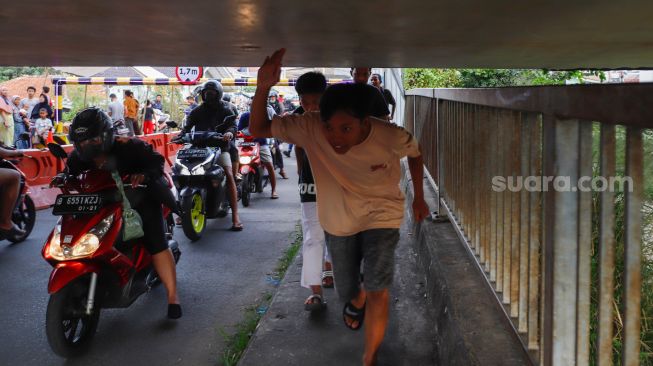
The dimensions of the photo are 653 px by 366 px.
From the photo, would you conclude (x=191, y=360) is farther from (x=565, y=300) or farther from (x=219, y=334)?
(x=565, y=300)

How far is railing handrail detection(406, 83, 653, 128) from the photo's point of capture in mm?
1492

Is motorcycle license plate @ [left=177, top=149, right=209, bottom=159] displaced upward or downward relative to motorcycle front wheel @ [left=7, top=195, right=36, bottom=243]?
upward

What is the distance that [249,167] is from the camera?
9.39m

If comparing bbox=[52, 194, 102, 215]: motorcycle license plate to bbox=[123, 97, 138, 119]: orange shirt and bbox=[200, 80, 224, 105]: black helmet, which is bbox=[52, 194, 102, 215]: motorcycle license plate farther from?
bbox=[123, 97, 138, 119]: orange shirt

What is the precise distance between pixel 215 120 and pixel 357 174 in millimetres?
4754

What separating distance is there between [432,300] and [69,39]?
2.68m

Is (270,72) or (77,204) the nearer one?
(270,72)

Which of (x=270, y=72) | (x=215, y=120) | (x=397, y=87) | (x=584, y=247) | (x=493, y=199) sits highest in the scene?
(x=397, y=87)

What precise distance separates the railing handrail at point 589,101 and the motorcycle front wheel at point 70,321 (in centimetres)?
282

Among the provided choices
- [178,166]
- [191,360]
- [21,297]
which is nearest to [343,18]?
[191,360]

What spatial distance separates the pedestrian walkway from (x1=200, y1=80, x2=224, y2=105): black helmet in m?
3.35

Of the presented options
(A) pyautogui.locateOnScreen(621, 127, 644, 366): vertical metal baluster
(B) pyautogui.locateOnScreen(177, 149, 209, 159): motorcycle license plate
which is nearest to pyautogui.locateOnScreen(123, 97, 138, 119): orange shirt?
(B) pyautogui.locateOnScreen(177, 149, 209, 159): motorcycle license plate

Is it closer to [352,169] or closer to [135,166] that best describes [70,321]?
[135,166]

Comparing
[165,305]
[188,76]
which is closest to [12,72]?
[188,76]
